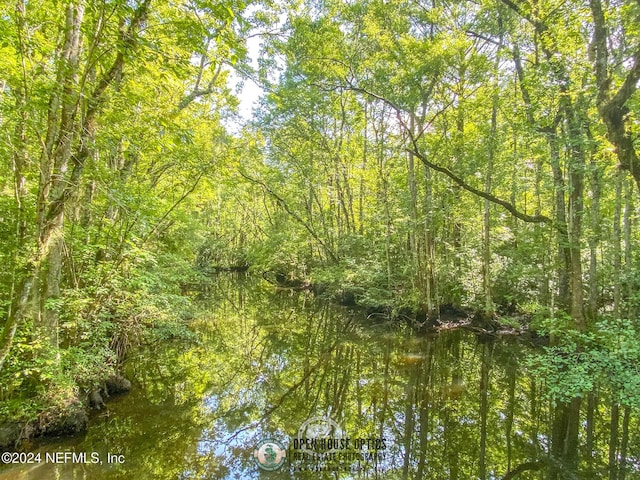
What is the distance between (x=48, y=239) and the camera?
4.07m

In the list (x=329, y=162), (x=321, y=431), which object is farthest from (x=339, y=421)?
(x=329, y=162)

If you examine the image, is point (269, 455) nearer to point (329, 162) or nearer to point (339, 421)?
point (339, 421)

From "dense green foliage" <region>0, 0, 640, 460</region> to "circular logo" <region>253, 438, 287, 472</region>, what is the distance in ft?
9.26

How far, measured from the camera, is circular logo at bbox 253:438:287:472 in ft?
15.3

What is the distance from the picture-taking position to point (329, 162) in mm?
18484

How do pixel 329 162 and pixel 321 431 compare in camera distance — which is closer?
pixel 321 431

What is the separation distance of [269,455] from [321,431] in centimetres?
101

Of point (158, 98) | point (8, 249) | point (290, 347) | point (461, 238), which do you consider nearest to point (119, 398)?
point (8, 249)

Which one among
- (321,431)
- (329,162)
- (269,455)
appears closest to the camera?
(269,455)

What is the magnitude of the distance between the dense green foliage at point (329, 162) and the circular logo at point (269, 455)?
2822 millimetres

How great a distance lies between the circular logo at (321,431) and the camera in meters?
5.11

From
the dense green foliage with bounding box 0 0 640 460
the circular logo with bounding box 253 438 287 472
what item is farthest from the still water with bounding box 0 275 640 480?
the dense green foliage with bounding box 0 0 640 460

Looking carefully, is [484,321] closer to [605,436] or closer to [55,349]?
[605,436]

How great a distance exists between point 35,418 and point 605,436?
8478mm
